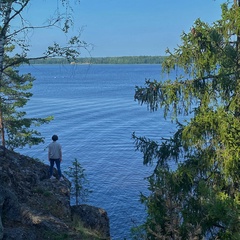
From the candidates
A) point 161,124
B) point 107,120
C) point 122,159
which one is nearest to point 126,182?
point 122,159

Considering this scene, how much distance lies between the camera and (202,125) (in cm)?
845

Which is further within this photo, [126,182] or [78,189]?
[126,182]

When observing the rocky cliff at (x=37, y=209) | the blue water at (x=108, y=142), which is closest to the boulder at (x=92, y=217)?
the rocky cliff at (x=37, y=209)

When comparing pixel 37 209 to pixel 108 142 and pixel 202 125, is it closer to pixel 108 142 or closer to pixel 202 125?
pixel 202 125

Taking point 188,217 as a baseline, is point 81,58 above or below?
above

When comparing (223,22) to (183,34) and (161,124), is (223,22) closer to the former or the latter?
(183,34)

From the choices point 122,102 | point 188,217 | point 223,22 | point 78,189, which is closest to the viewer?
point 188,217

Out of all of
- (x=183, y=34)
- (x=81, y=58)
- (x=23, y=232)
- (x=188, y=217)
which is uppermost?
(x=183, y=34)

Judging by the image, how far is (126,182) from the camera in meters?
27.8

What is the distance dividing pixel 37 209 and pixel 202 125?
6.36 m

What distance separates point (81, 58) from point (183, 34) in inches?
113

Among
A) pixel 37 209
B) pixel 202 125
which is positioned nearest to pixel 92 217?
pixel 37 209

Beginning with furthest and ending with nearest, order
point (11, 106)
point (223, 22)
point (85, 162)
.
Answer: point (85, 162), point (11, 106), point (223, 22)

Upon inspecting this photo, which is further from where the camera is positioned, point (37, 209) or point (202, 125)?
point (37, 209)
